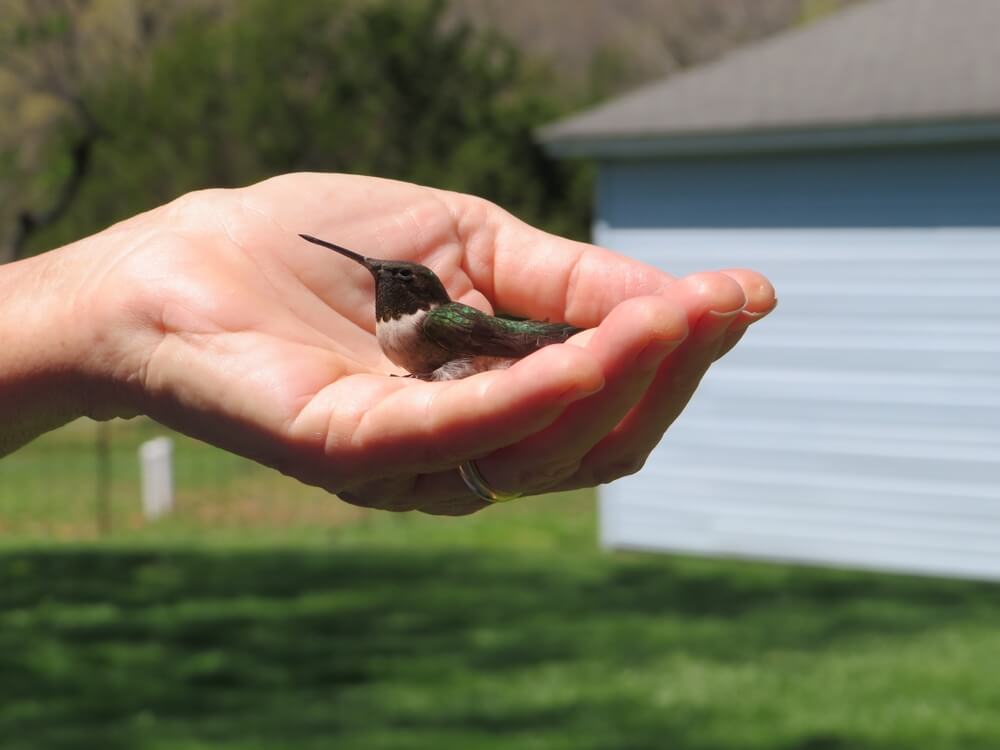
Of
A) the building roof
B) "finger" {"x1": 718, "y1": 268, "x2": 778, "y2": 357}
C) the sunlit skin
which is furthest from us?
the building roof

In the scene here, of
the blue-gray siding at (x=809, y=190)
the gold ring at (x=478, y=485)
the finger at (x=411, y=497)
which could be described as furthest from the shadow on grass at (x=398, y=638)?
the gold ring at (x=478, y=485)

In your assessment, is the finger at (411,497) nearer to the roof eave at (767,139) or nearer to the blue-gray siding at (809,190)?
the roof eave at (767,139)

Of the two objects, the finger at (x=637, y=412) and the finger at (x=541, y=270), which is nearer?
the finger at (x=637, y=412)

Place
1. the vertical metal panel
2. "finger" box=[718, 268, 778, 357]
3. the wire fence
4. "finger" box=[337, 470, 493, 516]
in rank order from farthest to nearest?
the wire fence
the vertical metal panel
"finger" box=[337, 470, 493, 516]
"finger" box=[718, 268, 778, 357]

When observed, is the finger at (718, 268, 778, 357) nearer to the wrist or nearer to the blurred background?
the wrist

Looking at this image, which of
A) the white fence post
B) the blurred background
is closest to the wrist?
the blurred background

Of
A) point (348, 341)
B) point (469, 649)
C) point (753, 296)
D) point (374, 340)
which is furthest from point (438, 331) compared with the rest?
point (469, 649)

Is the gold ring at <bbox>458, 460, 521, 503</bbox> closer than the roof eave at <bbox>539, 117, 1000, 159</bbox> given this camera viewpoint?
Yes

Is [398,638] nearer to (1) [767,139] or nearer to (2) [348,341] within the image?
(2) [348,341]
